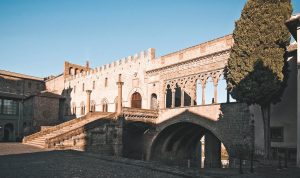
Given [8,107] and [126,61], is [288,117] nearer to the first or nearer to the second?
[126,61]

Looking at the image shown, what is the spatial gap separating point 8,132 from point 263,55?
37461mm

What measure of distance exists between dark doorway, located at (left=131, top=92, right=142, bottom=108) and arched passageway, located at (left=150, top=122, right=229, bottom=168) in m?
4.97

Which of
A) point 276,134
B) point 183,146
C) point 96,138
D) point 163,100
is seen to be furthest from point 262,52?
point 183,146

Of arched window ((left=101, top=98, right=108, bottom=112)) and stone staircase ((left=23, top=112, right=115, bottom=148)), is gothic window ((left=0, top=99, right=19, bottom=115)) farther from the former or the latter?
stone staircase ((left=23, top=112, right=115, bottom=148))

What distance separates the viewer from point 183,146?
28.7 metres

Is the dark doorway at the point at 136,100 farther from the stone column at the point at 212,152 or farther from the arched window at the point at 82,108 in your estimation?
the arched window at the point at 82,108

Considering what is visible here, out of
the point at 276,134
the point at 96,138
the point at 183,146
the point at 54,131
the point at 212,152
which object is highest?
the point at 276,134

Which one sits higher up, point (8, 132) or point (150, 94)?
point (150, 94)

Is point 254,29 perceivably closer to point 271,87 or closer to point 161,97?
point 271,87

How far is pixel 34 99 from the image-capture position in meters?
37.1

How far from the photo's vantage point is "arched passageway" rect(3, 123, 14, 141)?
126 ft

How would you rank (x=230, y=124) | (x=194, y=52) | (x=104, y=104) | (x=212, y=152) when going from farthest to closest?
(x=104, y=104)
(x=212, y=152)
(x=194, y=52)
(x=230, y=124)

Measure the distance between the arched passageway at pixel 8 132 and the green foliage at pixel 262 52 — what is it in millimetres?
35256

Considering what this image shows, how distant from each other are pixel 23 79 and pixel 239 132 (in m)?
37.9
